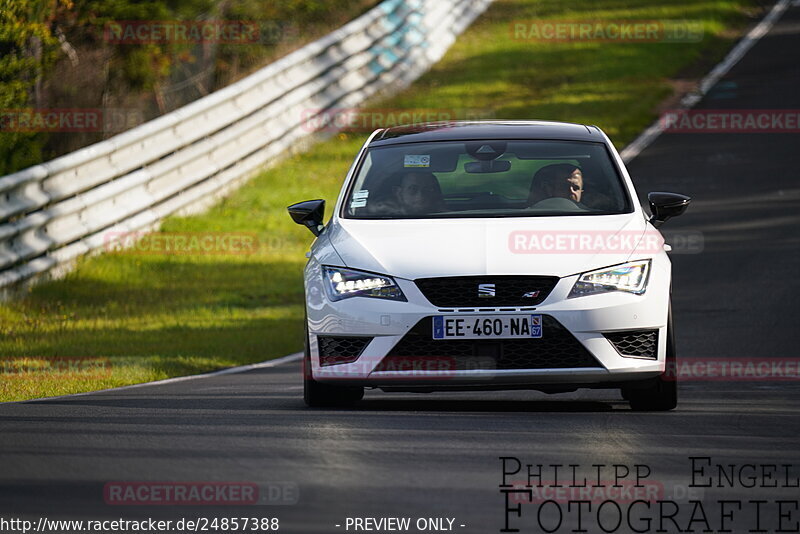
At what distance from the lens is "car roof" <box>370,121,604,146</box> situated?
10.2 meters

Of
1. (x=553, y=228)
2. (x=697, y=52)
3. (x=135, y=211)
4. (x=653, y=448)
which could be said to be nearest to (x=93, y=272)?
(x=135, y=211)

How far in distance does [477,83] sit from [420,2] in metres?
1.97

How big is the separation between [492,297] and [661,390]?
121 centimetres

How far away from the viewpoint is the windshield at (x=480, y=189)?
9531mm

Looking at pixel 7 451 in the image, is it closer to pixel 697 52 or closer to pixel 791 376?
pixel 791 376

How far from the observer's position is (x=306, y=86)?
23656 millimetres

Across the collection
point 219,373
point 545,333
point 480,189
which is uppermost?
point 480,189

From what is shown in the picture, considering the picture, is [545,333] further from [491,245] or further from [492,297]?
[491,245]
